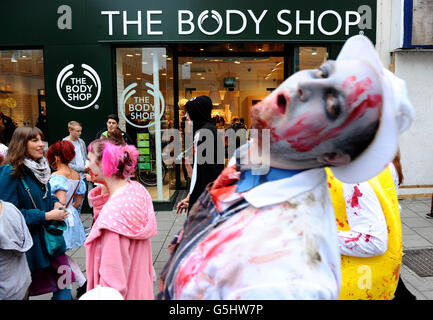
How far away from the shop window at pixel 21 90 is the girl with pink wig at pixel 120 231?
611 cm

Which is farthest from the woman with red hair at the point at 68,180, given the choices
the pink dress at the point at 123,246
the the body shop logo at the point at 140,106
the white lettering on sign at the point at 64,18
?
the white lettering on sign at the point at 64,18

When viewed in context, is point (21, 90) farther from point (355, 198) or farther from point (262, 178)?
point (262, 178)

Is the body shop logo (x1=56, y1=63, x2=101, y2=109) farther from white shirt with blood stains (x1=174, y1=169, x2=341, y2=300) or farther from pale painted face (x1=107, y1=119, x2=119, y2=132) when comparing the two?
white shirt with blood stains (x1=174, y1=169, x2=341, y2=300)

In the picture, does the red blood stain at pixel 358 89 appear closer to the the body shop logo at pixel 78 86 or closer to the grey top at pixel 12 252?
the grey top at pixel 12 252

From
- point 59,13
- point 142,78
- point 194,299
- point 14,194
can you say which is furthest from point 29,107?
point 194,299

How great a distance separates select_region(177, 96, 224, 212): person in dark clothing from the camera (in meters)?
3.45

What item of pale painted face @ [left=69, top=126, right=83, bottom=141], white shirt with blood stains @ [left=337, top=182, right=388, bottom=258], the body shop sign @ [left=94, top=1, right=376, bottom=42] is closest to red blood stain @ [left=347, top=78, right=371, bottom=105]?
white shirt with blood stains @ [left=337, top=182, right=388, bottom=258]

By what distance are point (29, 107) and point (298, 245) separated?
8581 mm

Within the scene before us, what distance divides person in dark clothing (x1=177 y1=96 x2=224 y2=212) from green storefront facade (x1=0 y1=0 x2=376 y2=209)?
3.78 meters

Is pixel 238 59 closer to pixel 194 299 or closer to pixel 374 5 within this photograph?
pixel 374 5

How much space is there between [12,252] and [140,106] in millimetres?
5106

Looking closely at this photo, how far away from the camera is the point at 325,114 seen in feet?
2.93

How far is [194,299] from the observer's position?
0.98 m

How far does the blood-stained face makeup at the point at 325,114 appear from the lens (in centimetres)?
87
